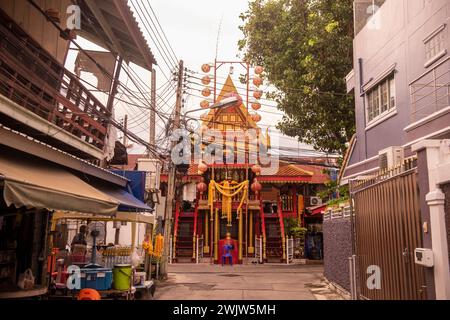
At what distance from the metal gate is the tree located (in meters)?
8.34

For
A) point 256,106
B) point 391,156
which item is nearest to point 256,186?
point 256,106

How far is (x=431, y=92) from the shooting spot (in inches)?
357

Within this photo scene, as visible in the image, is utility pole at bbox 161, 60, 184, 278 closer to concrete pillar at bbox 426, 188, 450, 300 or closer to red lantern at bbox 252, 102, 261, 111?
red lantern at bbox 252, 102, 261, 111

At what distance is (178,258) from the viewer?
26.0 metres

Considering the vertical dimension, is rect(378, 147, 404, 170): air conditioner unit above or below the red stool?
above

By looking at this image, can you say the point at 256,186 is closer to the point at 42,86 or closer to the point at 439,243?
the point at 42,86

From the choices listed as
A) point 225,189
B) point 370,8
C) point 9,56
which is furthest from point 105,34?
point 225,189

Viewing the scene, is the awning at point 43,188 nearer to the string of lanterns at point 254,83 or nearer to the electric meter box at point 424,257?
the electric meter box at point 424,257

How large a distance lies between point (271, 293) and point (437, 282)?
311 inches

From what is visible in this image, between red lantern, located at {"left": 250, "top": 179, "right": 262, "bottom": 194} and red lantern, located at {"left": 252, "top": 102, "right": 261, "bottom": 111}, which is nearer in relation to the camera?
red lantern, located at {"left": 252, "top": 102, "right": 261, "bottom": 111}

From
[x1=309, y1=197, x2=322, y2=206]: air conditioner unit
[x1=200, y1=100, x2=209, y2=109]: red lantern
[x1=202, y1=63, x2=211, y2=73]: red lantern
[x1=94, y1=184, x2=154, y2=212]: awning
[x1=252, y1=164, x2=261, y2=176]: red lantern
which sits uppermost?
[x1=202, y1=63, x2=211, y2=73]: red lantern

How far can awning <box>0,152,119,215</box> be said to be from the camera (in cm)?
569

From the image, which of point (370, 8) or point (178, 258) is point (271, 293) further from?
point (178, 258)

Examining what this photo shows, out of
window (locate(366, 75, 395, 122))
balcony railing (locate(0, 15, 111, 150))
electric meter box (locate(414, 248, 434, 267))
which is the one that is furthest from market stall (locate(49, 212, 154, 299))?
Result: window (locate(366, 75, 395, 122))
